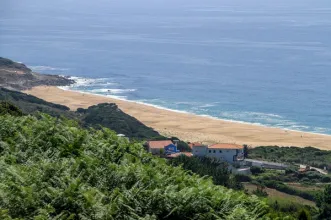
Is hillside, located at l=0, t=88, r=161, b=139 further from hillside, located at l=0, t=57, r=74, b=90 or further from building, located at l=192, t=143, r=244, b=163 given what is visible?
hillside, located at l=0, t=57, r=74, b=90

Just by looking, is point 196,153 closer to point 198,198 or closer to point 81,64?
point 198,198

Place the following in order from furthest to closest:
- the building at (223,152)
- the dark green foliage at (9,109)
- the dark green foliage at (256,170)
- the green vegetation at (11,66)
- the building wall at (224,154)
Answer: the green vegetation at (11,66)
the building wall at (224,154)
the building at (223,152)
the dark green foliage at (256,170)
the dark green foliage at (9,109)

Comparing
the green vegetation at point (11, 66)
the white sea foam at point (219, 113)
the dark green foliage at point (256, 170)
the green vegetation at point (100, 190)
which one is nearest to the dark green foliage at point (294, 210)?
the green vegetation at point (100, 190)

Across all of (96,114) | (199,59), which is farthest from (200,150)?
(199,59)

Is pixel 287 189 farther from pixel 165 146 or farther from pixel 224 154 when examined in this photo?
pixel 165 146

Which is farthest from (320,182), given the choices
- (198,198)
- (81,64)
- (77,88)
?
(81,64)

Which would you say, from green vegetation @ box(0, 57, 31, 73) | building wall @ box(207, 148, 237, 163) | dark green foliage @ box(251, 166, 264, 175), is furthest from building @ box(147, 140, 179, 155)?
green vegetation @ box(0, 57, 31, 73)

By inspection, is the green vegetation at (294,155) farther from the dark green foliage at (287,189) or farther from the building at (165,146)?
the dark green foliage at (287,189)
